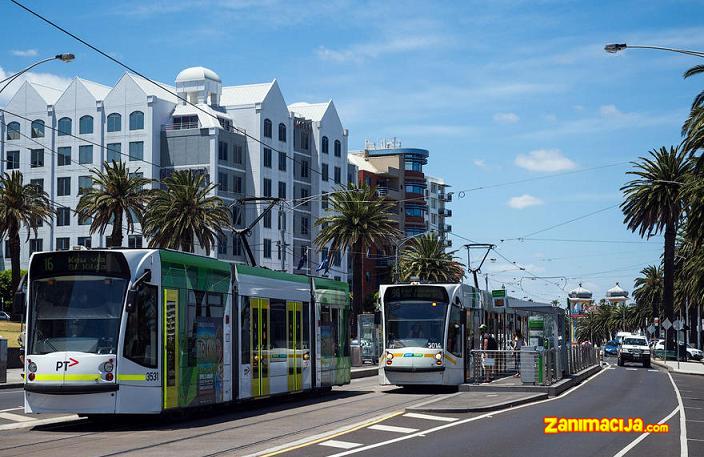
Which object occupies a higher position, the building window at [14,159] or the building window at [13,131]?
the building window at [13,131]

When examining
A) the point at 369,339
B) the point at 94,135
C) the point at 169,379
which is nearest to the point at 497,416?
the point at 169,379

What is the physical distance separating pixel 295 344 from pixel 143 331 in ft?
26.1

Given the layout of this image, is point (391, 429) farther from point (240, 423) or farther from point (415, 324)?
point (415, 324)

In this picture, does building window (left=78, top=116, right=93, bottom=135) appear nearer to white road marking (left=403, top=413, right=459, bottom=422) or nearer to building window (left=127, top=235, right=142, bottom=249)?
building window (left=127, top=235, right=142, bottom=249)

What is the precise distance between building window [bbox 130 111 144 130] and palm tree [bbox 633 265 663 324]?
57.4 metres

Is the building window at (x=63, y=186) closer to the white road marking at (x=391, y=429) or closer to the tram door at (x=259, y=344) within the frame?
the tram door at (x=259, y=344)

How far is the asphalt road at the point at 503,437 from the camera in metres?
15.3

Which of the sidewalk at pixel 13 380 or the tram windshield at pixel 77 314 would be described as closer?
the tram windshield at pixel 77 314

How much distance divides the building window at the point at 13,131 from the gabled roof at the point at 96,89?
297 inches

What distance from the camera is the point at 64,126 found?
94688 mm

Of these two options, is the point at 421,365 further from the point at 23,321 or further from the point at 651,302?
the point at 651,302
